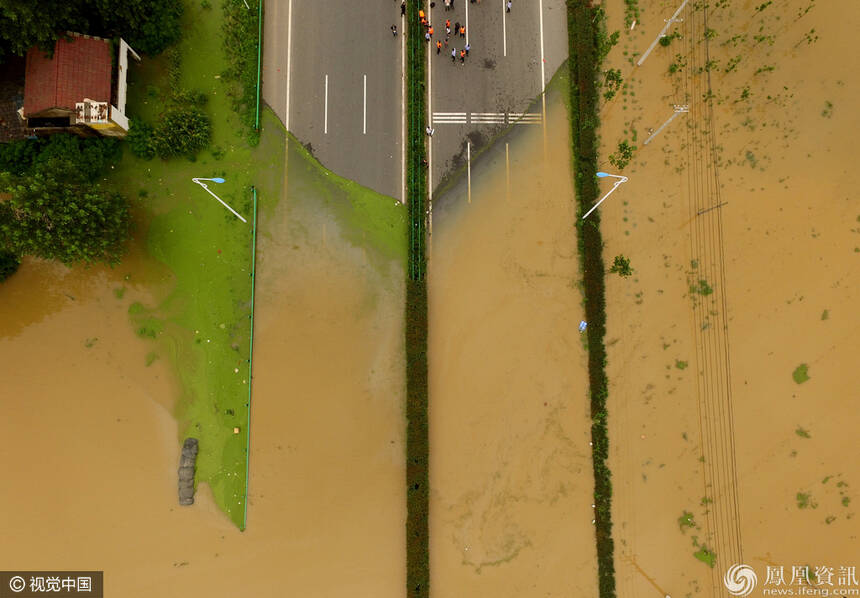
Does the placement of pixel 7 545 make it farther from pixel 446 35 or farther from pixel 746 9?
pixel 746 9

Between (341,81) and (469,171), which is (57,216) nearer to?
(341,81)

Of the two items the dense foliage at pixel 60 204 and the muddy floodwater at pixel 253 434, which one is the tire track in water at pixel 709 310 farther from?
the dense foliage at pixel 60 204

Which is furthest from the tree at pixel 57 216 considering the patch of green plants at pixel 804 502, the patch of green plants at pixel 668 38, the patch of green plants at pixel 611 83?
the patch of green plants at pixel 804 502

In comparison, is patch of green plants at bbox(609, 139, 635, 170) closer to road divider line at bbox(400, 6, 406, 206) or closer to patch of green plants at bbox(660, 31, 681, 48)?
patch of green plants at bbox(660, 31, 681, 48)

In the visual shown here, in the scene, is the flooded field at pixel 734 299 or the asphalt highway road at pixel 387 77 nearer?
the flooded field at pixel 734 299

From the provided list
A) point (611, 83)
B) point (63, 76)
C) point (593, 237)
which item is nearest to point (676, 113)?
point (611, 83)

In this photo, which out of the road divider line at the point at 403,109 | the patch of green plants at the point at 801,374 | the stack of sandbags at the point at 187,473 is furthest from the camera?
the road divider line at the point at 403,109
